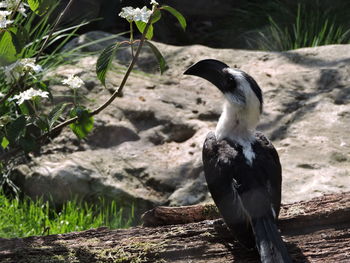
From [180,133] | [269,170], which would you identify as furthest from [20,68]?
[180,133]

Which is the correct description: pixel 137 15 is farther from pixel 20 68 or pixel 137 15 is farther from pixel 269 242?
pixel 269 242

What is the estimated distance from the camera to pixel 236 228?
348 centimetres

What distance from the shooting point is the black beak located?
13.3 ft

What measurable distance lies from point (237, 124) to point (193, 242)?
76cm

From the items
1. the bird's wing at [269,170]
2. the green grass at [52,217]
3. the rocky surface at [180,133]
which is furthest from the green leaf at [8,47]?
the rocky surface at [180,133]

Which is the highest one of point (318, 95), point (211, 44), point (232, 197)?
point (232, 197)

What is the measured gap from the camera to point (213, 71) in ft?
13.4

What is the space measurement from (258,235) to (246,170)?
390mm

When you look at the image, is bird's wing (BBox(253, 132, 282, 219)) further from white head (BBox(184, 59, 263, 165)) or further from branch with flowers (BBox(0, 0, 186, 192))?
branch with flowers (BBox(0, 0, 186, 192))

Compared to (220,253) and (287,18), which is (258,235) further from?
(287,18)

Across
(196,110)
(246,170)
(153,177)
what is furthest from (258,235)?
(196,110)

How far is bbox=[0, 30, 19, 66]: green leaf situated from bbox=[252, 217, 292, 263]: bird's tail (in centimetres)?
154

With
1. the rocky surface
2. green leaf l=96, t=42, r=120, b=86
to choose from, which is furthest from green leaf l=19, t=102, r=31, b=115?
the rocky surface

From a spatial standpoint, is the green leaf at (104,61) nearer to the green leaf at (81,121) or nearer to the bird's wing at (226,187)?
the green leaf at (81,121)
